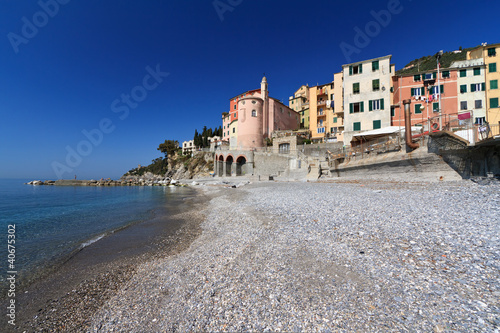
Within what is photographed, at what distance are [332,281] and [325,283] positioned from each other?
159mm

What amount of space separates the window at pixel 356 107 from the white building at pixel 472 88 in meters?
14.9

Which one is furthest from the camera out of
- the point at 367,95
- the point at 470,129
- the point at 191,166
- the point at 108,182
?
the point at 108,182

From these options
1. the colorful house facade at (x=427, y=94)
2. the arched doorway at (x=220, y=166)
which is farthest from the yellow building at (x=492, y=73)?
the arched doorway at (x=220, y=166)

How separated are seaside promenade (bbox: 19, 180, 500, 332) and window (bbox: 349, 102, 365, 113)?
27372mm

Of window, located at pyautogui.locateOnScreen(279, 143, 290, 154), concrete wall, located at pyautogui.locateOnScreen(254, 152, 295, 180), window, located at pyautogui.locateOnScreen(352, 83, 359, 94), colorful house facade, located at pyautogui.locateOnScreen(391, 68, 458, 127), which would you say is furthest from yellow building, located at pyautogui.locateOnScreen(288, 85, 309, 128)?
colorful house facade, located at pyautogui.locateOnScreen(391, 68, 458, 127)

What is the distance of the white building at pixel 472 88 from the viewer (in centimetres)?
3009

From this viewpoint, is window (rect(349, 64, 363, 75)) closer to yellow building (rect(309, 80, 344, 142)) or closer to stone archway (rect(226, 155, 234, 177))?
yellow building (rect(309, 80, 344, 142))

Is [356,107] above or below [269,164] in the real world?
above

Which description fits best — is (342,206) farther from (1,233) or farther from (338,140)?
(338,140)

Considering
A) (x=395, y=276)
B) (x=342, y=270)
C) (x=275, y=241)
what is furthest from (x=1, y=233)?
(x=395, y=276)

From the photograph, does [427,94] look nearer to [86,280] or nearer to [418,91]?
[418,91]

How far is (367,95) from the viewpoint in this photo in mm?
30797

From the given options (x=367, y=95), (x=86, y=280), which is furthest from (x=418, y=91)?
(x=86, y=280)

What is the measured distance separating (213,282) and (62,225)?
14251mm
